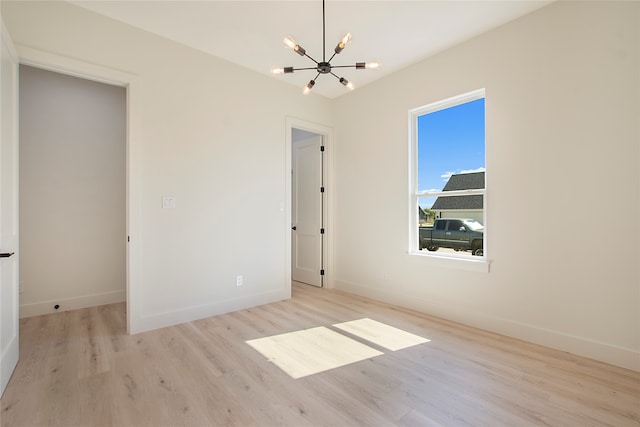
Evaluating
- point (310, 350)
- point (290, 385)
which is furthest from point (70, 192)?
point (290, 385)

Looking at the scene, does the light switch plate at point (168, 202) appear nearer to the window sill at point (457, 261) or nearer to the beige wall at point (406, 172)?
the beige wall at point (406, 172)

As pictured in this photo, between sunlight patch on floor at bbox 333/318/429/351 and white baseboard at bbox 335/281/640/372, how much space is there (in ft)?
2.26

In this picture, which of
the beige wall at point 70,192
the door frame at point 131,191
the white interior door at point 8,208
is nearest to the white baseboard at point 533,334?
the door frame at point 131,191

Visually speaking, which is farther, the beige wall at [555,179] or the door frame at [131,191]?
the door frame at [131,191]

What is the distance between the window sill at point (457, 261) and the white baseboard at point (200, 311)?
195cm

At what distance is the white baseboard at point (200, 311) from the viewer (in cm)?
306

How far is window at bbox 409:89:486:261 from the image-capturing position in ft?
10.8

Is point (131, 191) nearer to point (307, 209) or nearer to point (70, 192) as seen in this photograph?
point (70, 192)

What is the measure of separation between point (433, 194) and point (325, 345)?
2.17 m

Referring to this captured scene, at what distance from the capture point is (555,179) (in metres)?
2.69

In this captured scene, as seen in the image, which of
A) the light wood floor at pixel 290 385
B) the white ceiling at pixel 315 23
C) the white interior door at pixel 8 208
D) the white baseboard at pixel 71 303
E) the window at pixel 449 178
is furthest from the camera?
the white baseboard at pixel 71 303

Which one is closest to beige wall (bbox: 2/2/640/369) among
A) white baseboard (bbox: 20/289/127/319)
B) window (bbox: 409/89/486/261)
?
window (bbox: 409/89/486/261)

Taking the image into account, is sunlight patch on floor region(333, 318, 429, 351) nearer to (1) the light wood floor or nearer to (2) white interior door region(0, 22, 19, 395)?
(1) the light wood floor

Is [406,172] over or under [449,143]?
under
